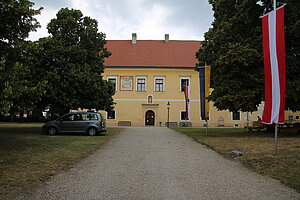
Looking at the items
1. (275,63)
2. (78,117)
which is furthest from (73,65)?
(275,63)

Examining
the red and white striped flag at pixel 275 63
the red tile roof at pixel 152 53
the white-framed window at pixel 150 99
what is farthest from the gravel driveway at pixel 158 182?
the red tile roof at pixel 152 53

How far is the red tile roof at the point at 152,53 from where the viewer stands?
148ft

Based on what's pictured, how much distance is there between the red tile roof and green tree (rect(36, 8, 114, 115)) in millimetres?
21919

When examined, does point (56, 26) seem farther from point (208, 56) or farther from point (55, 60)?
point (208, 56)

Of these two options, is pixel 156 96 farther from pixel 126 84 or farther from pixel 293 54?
pixel 293 54

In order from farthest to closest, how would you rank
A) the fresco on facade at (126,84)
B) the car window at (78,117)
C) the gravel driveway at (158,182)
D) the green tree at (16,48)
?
the fresco on facade at (126,84) < the car window at (78,117) < the green tree at (16,48) < the gravel driveway at (158,182)

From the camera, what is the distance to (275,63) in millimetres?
10383

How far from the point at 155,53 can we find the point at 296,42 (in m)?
29.7

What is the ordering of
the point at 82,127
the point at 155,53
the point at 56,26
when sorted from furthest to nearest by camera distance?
the point at 155,53, the point at 56,26, the point at 82,127

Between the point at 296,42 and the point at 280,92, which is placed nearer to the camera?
the point at 280,92

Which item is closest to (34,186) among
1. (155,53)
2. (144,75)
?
(144,75)

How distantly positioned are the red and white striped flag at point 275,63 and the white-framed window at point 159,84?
33494mm

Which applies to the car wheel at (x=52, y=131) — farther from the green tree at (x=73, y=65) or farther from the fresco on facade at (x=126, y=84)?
the fresco on facade at (x=126, y=84)

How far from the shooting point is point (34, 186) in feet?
18.2
